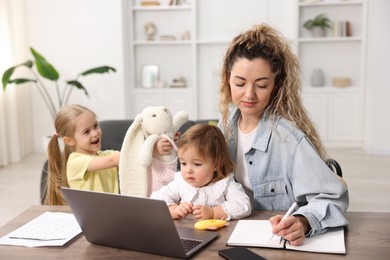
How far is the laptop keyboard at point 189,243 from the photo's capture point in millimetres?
1357

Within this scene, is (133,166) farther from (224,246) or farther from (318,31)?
(318,31)

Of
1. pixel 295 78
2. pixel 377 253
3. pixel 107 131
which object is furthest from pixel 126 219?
pixel 107 131

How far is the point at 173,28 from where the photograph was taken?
266 inches

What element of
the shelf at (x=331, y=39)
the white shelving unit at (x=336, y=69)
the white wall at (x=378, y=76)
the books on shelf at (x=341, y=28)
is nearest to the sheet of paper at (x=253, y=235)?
the white wall at (x=378, y=76)

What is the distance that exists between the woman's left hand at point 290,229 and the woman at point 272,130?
0.20 meters

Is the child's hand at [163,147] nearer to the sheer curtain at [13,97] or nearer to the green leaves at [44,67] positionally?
the green leaves at [44,67]

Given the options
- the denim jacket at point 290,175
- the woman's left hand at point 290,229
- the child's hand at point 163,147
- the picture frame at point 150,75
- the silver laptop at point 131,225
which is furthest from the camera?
the picture frame at point 150,75

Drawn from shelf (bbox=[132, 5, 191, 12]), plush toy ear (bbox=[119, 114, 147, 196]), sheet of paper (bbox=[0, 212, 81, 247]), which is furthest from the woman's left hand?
shelf (bbox=[132, 5, 191, 12])

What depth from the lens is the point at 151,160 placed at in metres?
1.93

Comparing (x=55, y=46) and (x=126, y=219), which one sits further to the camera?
(x=55, y=46)

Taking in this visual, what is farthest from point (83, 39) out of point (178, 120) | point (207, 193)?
point (207, 193)

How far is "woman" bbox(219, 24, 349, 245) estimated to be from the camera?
5.33 feet

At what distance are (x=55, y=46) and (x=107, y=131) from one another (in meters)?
3.74

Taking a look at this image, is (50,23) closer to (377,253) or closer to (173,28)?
(173,28)
